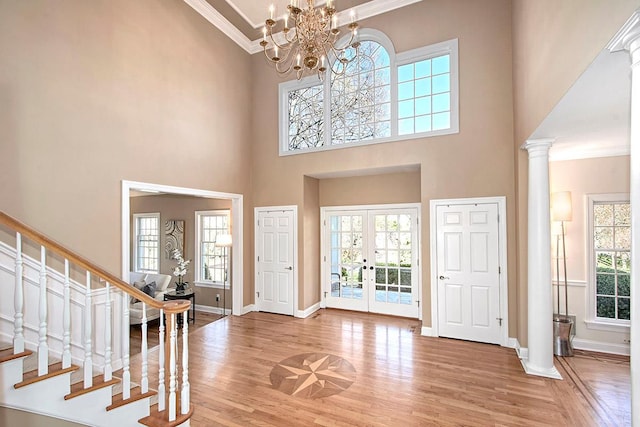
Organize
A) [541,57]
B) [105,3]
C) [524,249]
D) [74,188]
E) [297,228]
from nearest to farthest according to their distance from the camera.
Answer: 1. [541,57]
2. [74,188]
3. [105,3]
4. [524,249]
5. [297,228]

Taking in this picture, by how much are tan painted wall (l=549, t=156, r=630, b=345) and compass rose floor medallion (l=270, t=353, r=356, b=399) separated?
3.31m

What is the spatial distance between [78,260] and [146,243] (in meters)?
5.93

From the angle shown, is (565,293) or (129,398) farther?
(565,293)

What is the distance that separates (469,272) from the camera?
14.1 feet

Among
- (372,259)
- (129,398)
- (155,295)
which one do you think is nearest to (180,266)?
(155,295)

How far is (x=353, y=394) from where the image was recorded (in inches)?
116

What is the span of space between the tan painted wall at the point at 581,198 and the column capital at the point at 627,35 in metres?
3.16

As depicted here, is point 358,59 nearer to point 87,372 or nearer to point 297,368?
point 297,368

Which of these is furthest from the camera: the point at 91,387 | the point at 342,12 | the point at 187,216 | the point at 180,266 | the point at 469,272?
the point at 187,216

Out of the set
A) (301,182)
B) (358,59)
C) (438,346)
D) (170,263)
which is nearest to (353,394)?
(438,346)

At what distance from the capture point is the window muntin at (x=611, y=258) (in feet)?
13.0

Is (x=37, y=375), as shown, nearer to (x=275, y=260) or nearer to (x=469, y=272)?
(x=275, y=260)

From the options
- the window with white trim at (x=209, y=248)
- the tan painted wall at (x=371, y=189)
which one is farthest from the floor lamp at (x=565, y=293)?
the window with white trim at (x=209, y=248)

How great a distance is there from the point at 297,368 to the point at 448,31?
16.6ft
